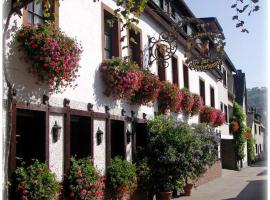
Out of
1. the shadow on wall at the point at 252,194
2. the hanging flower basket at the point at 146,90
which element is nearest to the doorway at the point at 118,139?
the hanging flower basket at the point at 146,90

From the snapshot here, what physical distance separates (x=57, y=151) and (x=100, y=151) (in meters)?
2.15

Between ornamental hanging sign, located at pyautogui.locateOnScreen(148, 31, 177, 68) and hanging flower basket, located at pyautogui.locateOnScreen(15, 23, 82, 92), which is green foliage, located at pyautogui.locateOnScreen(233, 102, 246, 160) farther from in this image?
hanging flower basket, located at pyautogui.locateOnScreen(15, 23, 82, 92)

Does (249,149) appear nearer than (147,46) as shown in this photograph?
No

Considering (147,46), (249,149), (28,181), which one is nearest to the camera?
(28,181)

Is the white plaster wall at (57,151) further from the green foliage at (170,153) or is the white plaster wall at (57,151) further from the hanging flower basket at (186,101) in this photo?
the hanging flower basket at (186,101)

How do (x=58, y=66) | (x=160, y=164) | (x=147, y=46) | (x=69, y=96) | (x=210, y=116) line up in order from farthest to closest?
1. (x=210, y=116)
2. (x=147, y=46)
3. (x=160, y=164)
4. (x=69, y=96)
5. (x=58, y=66)

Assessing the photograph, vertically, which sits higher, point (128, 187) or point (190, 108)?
point (190, 108)

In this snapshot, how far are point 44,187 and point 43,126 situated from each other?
4.25ft

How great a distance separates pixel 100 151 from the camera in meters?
11.4

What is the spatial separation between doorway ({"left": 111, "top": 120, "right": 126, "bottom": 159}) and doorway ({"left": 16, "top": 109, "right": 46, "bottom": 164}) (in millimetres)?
3988

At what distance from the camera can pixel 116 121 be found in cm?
1280

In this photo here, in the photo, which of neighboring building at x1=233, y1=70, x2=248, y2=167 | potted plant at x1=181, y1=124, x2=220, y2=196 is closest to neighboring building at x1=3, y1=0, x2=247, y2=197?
potted plant at x1=181, y1=124, x2=220, y2=196

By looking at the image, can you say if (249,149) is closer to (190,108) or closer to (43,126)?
(190,108)

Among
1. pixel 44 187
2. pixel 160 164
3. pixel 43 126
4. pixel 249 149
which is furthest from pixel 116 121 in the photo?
pixel 249 149
